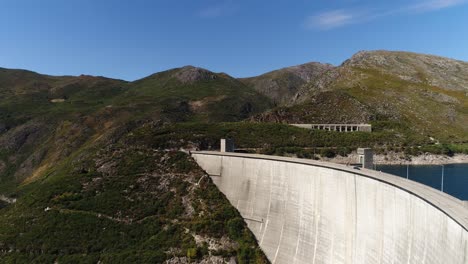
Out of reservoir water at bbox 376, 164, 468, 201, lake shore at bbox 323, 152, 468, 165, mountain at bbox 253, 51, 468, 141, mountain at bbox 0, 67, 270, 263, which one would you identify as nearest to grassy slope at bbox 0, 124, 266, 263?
mountain at bbox 0, 67, 270, 263

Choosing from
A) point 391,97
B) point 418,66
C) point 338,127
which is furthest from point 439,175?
point 418,66

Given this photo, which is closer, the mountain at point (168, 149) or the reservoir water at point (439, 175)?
the mountain at point (168, 149)

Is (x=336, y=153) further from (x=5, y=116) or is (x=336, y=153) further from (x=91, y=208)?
(x=5, y=116)

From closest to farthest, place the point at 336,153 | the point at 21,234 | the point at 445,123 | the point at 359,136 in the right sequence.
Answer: the point at 21,234 → the point at 336,153 → the point at 359,136 → the point at 445,123

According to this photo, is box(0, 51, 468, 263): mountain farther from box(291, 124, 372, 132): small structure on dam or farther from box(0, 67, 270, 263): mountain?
box(291, 124, 372, 132): small structure on dam

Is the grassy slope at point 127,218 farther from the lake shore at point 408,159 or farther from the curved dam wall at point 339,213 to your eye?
the lake shore at point 408,159

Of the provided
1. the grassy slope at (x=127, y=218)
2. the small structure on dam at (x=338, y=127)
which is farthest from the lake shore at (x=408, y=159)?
the grassy slope at (x=127, y=218)

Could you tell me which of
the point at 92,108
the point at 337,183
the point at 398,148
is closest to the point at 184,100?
the point at 92,108
